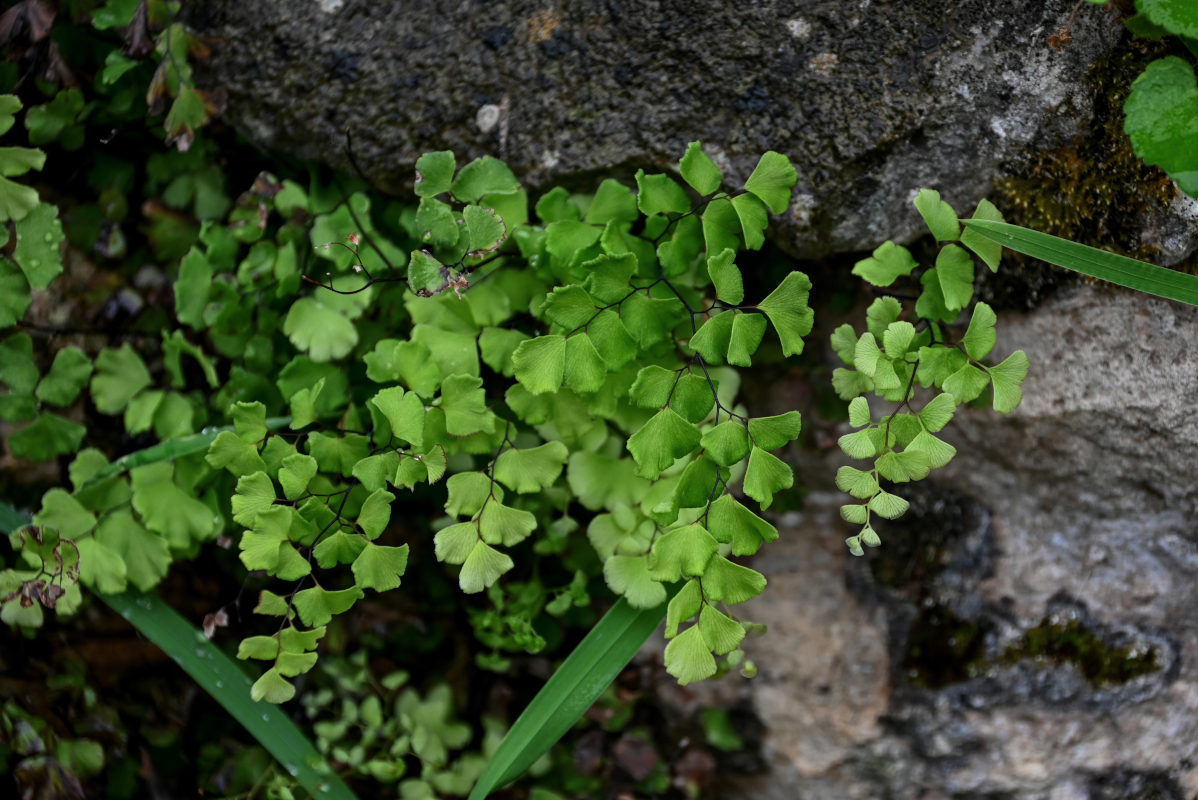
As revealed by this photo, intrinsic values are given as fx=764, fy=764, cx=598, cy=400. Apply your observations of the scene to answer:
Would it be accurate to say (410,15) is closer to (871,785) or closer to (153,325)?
(153,325)

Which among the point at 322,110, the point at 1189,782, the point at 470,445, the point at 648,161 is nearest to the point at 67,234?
the point at 322,110

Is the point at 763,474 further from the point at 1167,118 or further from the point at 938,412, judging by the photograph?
the point at 1167,118

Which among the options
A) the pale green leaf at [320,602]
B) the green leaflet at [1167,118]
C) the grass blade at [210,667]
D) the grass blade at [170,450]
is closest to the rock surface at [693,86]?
the green leaflet at [1167,118]

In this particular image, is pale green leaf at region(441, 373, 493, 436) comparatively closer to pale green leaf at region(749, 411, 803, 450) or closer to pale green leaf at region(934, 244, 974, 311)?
pale green leaf at region(749, 411, 803, 450)

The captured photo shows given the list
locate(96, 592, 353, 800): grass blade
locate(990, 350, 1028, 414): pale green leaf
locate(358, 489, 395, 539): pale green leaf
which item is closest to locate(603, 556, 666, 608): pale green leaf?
locate(358, 489, 395, 539): pale green leaf

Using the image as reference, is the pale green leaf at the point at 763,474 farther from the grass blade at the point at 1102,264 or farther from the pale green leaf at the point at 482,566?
the grass blade at the point at 1102,264

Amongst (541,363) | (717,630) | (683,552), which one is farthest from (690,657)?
(541,363)
